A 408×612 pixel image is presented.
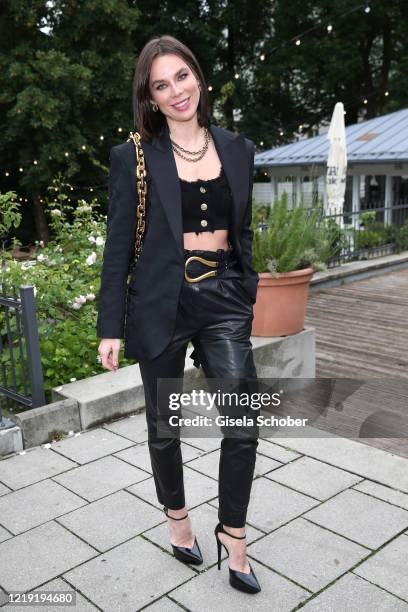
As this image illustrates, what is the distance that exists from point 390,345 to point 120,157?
4477mm

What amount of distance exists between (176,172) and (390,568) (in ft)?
6.13

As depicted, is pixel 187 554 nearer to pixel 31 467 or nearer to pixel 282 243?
pixel 31 467

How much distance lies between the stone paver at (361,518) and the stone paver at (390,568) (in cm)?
7

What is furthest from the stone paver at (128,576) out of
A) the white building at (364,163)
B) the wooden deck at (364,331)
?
the white building at (364,163)

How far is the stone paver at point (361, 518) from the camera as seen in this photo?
2.88 m

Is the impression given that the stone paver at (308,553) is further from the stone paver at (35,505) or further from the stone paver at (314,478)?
the stone paver at (35,505)

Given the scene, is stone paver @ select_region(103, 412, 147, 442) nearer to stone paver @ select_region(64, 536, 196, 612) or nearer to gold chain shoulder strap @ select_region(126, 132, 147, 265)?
stone paver @ select_region(64, 536, 196, 612)

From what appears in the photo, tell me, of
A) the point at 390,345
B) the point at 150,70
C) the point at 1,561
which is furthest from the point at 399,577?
the point at 390,345

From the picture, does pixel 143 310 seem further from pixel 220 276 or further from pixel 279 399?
pixel 279 399

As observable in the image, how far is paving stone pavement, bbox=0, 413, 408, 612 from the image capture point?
2475 mm

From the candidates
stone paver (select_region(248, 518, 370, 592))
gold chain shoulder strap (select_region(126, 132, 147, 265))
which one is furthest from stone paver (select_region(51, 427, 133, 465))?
gold chain shoulder strap (select_region(126, 132, 147, 265))

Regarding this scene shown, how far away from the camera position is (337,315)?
7496 mm

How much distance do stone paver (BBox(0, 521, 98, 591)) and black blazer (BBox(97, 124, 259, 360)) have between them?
996 mm

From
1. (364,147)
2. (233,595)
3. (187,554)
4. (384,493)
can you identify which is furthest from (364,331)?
(364,147)
